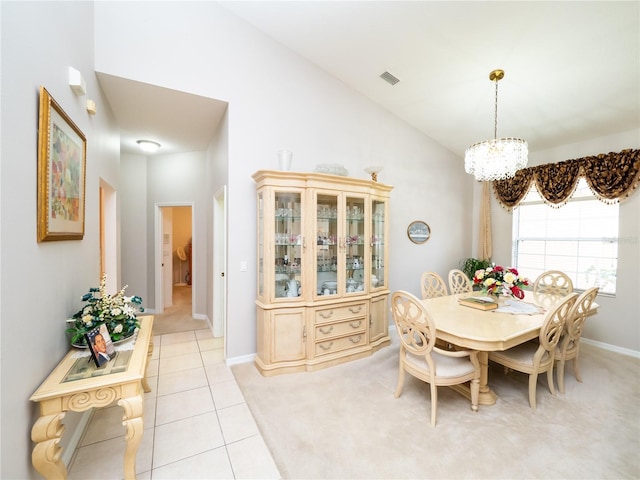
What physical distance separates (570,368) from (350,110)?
13.6 ft

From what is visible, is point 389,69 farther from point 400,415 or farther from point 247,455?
point 247,455

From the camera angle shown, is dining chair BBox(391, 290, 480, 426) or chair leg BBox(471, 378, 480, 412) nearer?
dining chair BBox(391, 290, 480, 426)

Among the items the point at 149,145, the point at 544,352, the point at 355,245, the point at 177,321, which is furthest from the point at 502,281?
the point at 149,145

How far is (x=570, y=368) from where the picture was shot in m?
3.09

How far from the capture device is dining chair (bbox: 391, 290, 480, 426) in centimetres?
213

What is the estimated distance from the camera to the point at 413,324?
2229mm

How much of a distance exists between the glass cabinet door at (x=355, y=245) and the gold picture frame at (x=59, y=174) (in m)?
2.44

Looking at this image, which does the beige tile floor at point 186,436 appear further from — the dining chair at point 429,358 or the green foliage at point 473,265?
the green foliage at point 473,265

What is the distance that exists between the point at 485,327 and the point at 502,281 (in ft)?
3.27

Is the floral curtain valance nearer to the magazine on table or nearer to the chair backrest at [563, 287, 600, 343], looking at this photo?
the chair backrest at [563, 287, 600, 343]

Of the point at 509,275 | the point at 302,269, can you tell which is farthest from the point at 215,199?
the point at 509,275

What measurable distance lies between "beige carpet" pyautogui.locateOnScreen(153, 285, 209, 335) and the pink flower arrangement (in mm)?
4025

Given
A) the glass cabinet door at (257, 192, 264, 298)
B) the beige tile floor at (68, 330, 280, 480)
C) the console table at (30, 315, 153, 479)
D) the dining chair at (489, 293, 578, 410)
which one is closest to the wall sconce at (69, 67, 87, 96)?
the glass cabinet door at (257, 192, 264, 298)

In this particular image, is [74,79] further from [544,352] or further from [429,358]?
[544,352]
